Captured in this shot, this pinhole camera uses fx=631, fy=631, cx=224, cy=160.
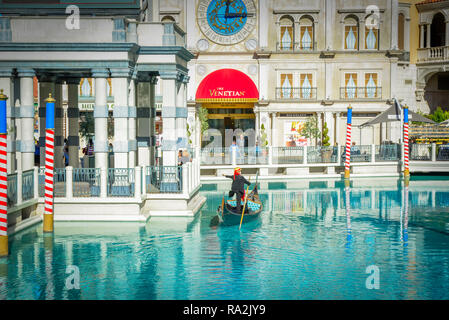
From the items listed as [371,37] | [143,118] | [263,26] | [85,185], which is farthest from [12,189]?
[371,37]

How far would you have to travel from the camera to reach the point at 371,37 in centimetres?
4662

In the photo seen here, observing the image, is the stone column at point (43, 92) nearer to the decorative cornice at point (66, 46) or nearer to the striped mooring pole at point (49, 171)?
the decorative cornice at point (66, 46)

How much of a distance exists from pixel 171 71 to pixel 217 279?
34.0ft

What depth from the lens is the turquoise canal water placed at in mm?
13195

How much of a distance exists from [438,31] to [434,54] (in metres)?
2.22

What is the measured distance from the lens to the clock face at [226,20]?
4644 cm

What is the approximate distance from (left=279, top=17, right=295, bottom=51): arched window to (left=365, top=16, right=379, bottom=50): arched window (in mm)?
5468

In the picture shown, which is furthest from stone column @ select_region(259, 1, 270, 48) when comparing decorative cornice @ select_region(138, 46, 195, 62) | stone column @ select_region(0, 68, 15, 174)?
stone column @ select_region(0, 68, 15, 174)

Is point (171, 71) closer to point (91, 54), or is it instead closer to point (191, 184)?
point (91, 54)

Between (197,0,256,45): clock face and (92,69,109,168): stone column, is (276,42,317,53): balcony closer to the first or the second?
(197,0,256,45): clock face

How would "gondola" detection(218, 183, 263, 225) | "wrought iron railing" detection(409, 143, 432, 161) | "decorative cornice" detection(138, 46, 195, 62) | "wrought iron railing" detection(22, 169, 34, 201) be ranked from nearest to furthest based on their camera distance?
1. "wrought iron railing" detection(22, 169, 34, 201)
2. "gondola" detection(218, 183, 263, 225)
3. "decorative cornice" detection(138, 46, 195, 62)
4. "wrought iron railing" detection(409, 143, 432, 161)

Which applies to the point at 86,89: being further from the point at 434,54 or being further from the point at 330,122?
the point at 434,54

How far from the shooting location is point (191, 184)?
2366cm
